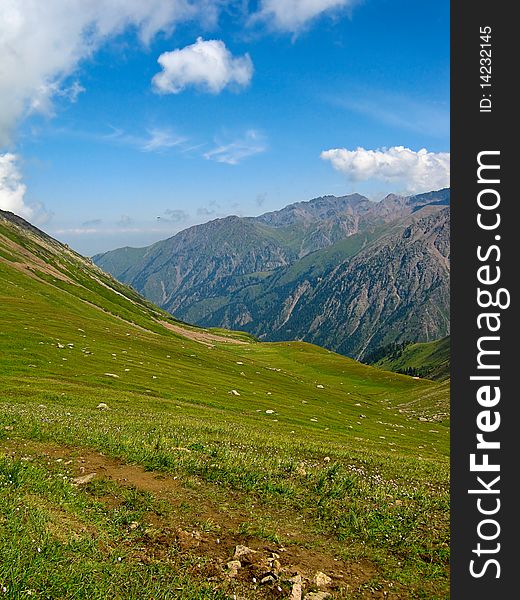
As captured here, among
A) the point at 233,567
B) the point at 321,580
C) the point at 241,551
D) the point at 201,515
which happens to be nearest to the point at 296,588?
the point at 321,580

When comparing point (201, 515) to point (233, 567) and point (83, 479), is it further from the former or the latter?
point (83, 479)

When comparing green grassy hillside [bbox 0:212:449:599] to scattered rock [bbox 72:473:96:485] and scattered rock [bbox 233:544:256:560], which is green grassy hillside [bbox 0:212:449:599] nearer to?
scattered rock [bbox 72:473:96:485]

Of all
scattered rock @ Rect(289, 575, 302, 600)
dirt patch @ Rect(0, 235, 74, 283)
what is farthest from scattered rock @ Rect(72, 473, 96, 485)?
dirt patch @ Rect(0, 235, 74, 283)

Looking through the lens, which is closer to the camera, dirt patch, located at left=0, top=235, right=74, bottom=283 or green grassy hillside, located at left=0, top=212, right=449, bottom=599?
green grassy hillside, located at left=0, top=212, right=449, bottom=599

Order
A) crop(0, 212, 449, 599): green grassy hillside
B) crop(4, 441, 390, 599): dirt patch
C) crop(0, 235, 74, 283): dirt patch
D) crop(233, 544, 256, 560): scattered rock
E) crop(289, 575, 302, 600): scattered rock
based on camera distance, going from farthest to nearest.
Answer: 1. crop(0, 235, 74, 283): dirt patch
2. crop(233, 544, 256, 560): scattered rock
3. crop(4, 441, 390, 599): dirt patch
4. crop(0, 212, 449, 599): green grassy hillside
5. crop(289, 575, 302, 600): scattered rock

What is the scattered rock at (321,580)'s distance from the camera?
28.9 feet

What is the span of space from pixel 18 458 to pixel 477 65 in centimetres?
1924

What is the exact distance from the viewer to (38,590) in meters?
7.39

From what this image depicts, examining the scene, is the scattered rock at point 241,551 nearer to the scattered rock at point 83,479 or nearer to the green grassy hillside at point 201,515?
the green grassy hillside at point 201,515

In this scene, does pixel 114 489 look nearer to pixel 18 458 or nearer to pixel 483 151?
pixel 18 458

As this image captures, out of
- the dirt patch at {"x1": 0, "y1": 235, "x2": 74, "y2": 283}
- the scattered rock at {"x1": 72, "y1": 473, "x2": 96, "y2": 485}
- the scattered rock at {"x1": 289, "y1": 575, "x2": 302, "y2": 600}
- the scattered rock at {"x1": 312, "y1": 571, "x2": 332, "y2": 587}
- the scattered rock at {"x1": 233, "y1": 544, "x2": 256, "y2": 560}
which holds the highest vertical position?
the dirt patch at {"x1": 0, "y1": 235, "x2": 74, "y2": 283}

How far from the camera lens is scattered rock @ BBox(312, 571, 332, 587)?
28.9 ft

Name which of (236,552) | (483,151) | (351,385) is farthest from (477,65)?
(351,385)

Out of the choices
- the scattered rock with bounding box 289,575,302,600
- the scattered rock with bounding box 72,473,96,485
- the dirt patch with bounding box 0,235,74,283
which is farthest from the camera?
the dirt patch with bounding box 0,235,74,283
